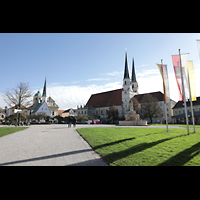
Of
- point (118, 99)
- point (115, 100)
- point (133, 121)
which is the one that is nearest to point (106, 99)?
point (115, 100)

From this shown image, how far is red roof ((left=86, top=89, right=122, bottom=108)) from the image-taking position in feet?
278

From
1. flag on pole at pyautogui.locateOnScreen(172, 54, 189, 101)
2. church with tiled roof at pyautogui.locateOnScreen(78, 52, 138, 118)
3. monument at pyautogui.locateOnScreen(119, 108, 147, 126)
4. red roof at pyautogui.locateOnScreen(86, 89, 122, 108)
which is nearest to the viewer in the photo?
flag on pole at pyautogui.locateOnScreen(172, 54, 189, 101)

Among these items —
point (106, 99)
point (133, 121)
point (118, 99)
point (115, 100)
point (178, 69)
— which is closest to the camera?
point (178, 69)

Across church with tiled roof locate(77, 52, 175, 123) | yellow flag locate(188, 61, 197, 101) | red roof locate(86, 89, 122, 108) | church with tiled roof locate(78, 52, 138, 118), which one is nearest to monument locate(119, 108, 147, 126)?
yellow flag locate(188, 61, 197, 101)

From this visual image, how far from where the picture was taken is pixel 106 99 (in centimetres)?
8969

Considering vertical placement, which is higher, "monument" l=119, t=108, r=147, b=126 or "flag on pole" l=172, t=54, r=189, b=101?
"flag on pole" l=172, t=54, r=189, b=101

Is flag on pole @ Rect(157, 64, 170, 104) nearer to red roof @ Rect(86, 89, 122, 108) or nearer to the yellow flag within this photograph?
the yellow flag

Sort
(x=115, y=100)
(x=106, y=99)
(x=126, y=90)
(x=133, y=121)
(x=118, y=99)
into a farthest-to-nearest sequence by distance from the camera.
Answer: (x=106, y=99)
(x=115, y=100)
(x=118, y=99)
(x=126, y=90)
(x=133, y=121)

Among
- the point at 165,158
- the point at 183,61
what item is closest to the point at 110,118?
the point at 183,61

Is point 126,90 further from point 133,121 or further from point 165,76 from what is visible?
point 165,76

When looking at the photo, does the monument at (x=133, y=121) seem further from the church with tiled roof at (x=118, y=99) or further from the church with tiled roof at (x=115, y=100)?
the church with tiled roof at (x=115, y=100)

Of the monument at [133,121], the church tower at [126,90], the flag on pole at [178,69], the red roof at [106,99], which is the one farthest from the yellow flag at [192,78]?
the red roof at [106,99]
